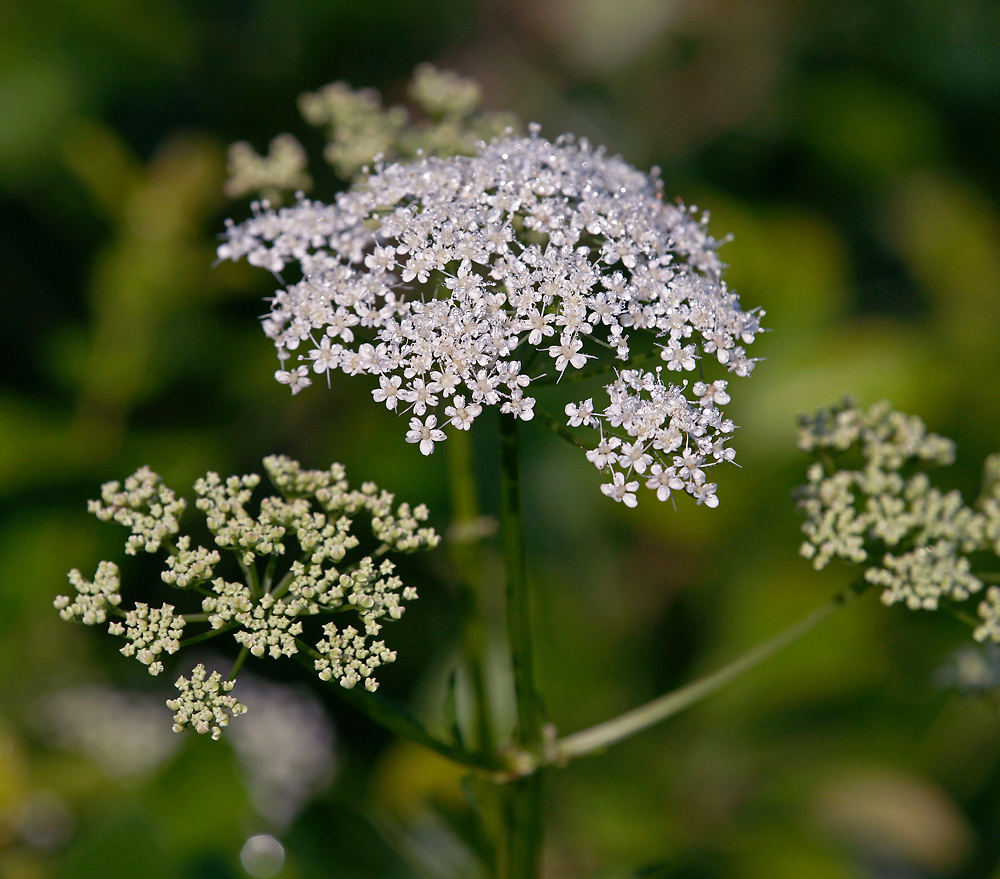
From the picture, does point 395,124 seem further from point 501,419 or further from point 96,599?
point 96,599

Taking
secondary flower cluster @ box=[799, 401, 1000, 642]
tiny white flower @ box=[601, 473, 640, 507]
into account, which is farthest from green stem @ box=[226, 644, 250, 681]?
secondary flower cluster @ box=[799, 401, 1000, 642]

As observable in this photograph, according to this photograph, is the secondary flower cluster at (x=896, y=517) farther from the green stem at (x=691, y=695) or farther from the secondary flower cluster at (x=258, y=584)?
the secondary flower cluster at (x=258, y=584)

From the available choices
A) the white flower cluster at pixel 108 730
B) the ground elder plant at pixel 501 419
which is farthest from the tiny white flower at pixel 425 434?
the white flower cluster at pixel 108 730

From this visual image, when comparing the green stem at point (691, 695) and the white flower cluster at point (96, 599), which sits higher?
the green stem at point (691, 695)

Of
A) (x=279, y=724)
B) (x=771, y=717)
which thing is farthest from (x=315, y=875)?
Result: (x=771, y=717)

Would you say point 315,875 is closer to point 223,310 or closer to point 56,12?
point 223,310
